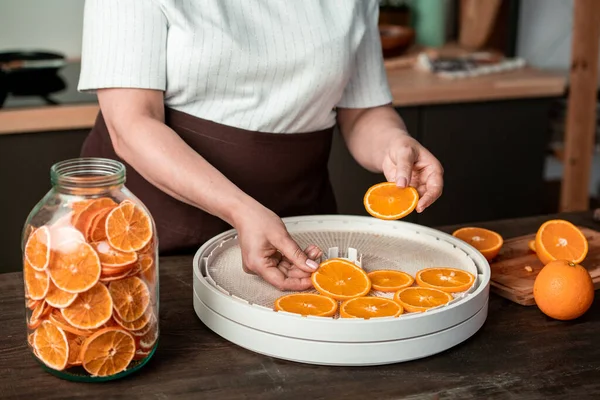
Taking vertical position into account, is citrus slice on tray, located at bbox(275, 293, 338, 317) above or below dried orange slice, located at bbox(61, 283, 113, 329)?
below

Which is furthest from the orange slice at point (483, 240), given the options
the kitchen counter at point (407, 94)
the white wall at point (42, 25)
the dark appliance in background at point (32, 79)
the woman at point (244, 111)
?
the white wall at point (42, 25)

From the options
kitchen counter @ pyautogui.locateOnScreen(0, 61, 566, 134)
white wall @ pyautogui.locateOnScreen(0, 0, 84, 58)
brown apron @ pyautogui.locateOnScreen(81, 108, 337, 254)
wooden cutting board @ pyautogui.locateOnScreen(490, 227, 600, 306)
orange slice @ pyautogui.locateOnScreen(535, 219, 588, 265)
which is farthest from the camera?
white wall @ pyautogui.locateOnScreen(0, 0, 84, 58)

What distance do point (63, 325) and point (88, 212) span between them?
13cm

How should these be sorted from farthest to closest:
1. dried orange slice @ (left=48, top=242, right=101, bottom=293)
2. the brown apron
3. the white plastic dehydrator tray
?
the brown apron < the white plastic dehydrator tray < dried orange slice @ (left=48, top=242, right=101, bottom=293)

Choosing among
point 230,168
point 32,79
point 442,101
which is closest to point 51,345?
point 230,168

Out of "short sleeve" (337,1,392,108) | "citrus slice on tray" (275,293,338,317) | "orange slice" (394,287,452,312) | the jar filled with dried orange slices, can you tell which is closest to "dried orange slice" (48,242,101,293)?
the jar filled with dried orange slices

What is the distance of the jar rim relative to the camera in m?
0.99

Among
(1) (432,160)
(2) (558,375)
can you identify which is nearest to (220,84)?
(1) (432,160)

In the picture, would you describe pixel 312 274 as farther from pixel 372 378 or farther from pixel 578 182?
pixel 578 182

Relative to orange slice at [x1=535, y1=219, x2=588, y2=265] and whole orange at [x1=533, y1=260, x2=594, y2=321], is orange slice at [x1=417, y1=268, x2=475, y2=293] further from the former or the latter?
orange slice at [x1=535, y1=219, x2=588, y2=265]

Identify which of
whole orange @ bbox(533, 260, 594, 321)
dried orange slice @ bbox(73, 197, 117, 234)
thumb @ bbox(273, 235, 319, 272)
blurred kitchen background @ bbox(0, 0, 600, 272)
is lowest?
blurred kitchen background @ bbox(0, 0, 600, 272)

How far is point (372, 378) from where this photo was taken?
3.46 feet

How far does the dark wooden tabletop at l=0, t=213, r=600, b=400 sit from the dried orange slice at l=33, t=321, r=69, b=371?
30mm

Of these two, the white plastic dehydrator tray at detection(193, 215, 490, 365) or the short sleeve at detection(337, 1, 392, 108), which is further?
the short sleeve at detection(337, 1, 392, 108)
